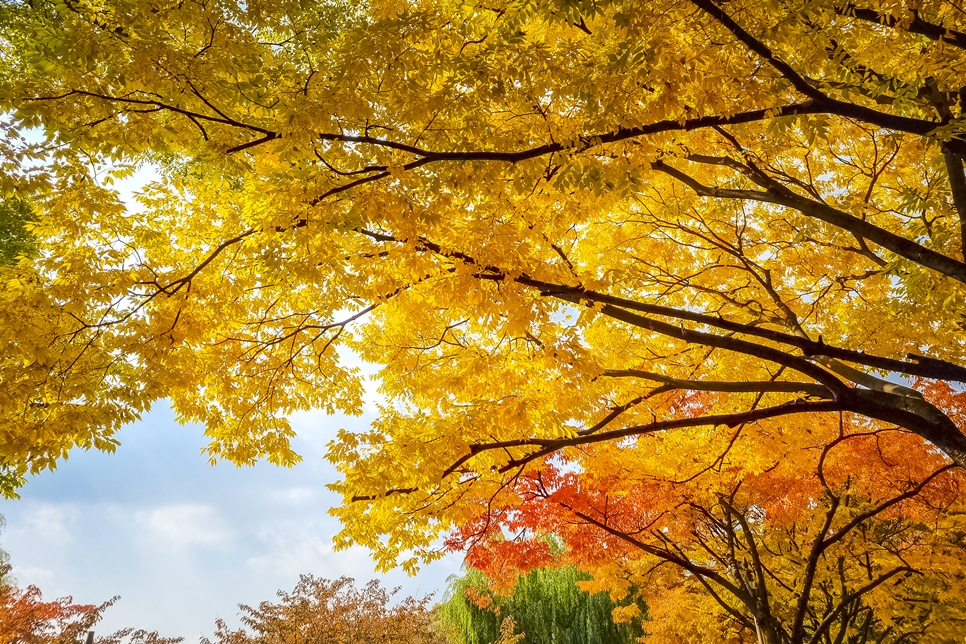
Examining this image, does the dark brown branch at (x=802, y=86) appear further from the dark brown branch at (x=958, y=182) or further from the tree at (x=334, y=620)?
the tree at (x=334, y=620)

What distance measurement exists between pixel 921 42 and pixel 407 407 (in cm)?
538

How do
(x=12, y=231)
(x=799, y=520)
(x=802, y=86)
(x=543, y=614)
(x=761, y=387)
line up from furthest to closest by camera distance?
(x=543, y=614), (x=799, y=520), (x=12, y=231), (x=761, y=387), (x=802, y=86)

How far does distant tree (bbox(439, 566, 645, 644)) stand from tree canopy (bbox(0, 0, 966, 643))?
6.43m

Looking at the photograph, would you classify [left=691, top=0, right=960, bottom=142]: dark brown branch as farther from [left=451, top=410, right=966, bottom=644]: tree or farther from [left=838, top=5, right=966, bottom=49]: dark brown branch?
[left=451, top=410, right=966, bottom=644]: tree

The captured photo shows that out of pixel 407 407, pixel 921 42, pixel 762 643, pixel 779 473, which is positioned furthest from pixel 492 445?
pixel 762 643

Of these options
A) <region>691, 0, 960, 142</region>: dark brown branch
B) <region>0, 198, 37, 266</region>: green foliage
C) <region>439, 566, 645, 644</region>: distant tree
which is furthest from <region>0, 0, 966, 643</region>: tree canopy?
<region>439, 566, 645, 644</region>: distant tree

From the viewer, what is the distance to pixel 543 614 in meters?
13.2

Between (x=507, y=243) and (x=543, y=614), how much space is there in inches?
487

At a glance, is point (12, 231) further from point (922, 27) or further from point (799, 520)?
point (799, 520)

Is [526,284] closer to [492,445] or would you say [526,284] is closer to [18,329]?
[492,445]

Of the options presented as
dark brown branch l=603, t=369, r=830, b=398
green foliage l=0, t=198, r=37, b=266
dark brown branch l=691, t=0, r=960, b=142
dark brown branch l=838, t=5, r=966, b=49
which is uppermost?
green foliage l=0, t=198, r=37, b=266

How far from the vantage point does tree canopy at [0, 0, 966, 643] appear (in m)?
3.12

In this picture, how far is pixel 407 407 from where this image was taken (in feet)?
19.3

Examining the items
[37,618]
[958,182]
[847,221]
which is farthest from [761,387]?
[37,618]
